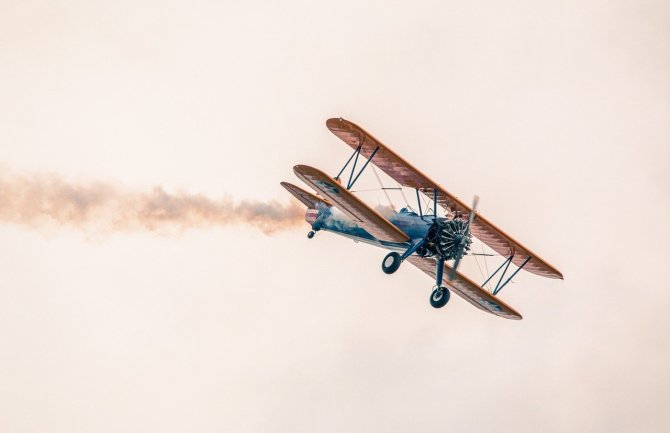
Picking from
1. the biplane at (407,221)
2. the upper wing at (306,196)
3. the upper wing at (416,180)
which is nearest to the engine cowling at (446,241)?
the biplane at (407,221)

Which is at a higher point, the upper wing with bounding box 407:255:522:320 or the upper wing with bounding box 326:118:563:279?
the upper wing with bounding box 326:118:563:279

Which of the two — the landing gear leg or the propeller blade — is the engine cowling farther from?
→ the landing gear leg

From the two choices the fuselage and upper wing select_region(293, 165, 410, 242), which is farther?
the fuselage

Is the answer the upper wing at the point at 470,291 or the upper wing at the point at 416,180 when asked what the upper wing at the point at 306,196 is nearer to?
the upper wing at the point at 416,180

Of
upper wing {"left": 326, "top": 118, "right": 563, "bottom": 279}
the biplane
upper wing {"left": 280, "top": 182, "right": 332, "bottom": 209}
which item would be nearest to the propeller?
the biplane

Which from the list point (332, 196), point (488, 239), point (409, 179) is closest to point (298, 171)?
point (332, 196)

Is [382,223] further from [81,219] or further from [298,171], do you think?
[81,219]

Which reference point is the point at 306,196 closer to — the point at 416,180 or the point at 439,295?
the point at 416,180

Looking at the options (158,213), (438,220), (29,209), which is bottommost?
(29,209)
